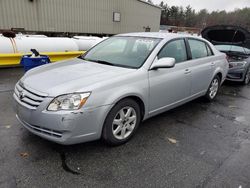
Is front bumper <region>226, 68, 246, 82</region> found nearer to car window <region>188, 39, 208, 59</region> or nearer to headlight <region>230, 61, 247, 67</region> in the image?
headlight <region>230, 61, 247, 67</region>

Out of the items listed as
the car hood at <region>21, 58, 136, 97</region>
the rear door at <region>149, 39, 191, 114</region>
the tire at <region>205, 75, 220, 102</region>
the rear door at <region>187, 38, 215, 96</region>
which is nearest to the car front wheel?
the tire at <region>205, 75, 220, 102</region>

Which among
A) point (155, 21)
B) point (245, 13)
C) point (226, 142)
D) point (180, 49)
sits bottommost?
point (226, 142)

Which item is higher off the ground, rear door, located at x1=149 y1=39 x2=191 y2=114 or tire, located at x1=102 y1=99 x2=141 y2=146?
rear door, located at x1=149 y1=39 x2=191 y2=114

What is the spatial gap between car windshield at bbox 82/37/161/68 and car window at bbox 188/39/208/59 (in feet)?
3.19

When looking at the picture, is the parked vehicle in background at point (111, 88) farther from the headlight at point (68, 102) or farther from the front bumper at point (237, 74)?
the front bumper at point (237, 74)

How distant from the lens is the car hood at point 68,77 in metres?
2.53

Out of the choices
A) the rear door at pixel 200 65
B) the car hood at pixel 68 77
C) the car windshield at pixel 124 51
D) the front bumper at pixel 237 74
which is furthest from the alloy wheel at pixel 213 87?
the car hood at pixel 68 77

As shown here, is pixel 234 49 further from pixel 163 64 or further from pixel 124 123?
pixel 124 123

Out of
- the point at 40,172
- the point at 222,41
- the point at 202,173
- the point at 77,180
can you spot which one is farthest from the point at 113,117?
the point at 222,41

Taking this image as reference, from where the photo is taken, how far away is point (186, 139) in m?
3.35

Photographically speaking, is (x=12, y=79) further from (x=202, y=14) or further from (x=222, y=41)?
(x=202, y=14)

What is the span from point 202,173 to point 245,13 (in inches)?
2305

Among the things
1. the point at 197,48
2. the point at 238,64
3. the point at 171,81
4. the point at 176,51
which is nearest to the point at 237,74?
the point at 238,64

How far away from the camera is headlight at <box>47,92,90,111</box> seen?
7.98ft
